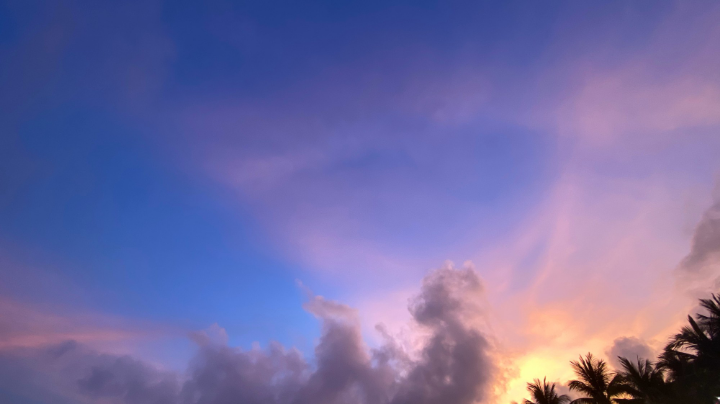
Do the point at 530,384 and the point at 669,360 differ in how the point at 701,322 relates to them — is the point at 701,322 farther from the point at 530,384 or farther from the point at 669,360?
the point at 530,384

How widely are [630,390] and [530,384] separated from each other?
15637mm

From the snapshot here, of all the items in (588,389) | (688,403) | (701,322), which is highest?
(701,322)

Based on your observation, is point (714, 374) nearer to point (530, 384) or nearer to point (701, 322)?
point (701, 322)

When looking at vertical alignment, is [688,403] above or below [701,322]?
below

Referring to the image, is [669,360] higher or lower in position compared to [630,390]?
higher

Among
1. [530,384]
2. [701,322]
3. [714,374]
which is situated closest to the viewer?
[714,374]

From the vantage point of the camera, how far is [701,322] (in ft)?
152

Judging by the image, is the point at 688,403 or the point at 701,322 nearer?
the point at 688,403

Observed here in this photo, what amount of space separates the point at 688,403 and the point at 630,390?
554cm

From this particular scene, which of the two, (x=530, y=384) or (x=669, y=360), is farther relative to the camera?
(x=530, y=384)

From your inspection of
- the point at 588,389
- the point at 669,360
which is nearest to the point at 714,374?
the point at 669,360

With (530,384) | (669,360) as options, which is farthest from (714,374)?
(530,384)

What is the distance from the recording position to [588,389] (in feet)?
158

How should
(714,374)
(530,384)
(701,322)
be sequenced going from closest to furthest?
(714,374)
(701,322)
(530,384)
